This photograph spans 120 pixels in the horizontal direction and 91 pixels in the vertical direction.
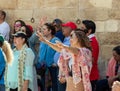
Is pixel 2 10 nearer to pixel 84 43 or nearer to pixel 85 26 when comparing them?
pixel 85 26

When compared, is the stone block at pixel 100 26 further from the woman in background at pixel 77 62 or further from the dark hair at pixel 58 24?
the woman in background at pixel 77 62

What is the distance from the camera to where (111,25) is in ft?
33.5

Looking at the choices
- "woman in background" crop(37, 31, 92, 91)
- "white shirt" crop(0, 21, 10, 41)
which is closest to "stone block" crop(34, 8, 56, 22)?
"white shirt" crop(0, 21, 10, 41)

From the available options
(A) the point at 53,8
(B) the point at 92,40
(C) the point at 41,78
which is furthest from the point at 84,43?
(A) the point at 53,8

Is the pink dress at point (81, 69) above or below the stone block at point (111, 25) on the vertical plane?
below

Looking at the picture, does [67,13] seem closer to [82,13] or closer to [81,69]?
[82,13]

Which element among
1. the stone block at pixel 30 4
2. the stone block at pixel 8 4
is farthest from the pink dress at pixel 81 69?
the stone block at pixel 8 4

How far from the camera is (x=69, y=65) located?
315 inches

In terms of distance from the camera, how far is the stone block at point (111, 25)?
33.3 feet

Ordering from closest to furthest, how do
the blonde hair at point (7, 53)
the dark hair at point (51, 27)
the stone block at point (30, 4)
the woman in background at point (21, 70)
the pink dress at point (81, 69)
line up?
1. the pink dress at point (81, 69)
2. the blonde hair at point (7, 53)
3. the woman in background at point (21, 70)
4. the dark hair at point (51, 27)
5. the stone block at point (30, 4)

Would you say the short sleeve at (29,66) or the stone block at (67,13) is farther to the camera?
the stone block at (67,13)

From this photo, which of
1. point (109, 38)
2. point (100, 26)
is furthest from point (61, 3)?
point (109, 38)

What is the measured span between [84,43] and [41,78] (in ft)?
5.97

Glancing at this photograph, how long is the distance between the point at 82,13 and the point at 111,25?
2.16 feet
